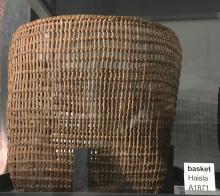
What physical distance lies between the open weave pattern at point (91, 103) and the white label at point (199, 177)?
6 centimetres

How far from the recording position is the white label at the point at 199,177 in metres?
0.80

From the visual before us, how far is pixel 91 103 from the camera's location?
2.66 feet

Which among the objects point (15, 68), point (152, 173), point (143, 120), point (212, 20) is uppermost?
point (212, 20)

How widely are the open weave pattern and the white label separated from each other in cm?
6

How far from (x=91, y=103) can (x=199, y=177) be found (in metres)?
0.25

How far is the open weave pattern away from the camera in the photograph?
0.81m

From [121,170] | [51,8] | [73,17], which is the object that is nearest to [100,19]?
[73,17]

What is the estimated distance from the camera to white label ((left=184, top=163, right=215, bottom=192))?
804 millimetres

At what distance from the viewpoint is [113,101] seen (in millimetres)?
815

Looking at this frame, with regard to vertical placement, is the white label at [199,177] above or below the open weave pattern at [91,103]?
below

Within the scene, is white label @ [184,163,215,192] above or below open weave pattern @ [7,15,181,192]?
below

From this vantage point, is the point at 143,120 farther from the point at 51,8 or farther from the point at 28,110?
the point at 51,8

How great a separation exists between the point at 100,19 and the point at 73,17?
0.05 meters

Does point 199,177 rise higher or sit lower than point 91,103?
lower
